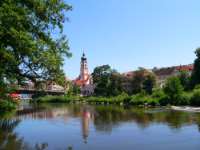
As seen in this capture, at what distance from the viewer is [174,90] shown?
77.7m

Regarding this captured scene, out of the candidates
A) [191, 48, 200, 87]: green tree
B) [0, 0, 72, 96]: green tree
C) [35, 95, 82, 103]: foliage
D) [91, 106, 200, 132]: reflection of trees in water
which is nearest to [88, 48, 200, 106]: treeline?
[191, 48, 200, 87]: green tree

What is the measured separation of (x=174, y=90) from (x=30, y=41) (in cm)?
6114

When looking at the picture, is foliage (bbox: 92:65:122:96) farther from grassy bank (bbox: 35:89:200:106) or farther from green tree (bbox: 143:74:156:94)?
green tree (bbox: 143:74:156:94)

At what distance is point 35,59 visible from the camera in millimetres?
20047

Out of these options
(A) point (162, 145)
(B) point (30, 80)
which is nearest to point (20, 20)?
(B) point (30, 80)

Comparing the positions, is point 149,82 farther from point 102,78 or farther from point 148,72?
point 102,78

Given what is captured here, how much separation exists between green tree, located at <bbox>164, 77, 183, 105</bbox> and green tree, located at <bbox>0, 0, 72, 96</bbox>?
57.5 m

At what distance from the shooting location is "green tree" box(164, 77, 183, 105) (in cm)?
7725

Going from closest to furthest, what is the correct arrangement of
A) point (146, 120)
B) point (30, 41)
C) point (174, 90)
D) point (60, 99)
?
point (30, 41)
point (146, 120)
point (174, 90)
point (60, 99)

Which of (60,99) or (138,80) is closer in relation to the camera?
(138,80)

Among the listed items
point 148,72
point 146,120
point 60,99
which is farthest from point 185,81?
point 60,99

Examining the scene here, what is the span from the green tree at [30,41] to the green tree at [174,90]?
57509 millimetres

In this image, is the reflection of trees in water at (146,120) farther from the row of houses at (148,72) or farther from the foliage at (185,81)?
the row of houses at (148,72)

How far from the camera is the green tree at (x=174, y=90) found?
7725 cm
